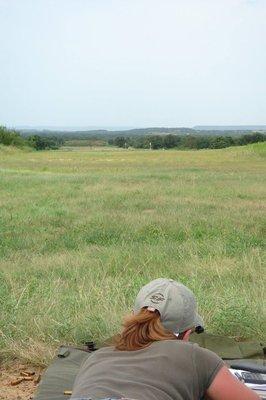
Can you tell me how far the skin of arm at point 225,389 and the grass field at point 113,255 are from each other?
70.7 inches

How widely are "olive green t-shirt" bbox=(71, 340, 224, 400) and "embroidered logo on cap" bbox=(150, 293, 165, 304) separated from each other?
17cm

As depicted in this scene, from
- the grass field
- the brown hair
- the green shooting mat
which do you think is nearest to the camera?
the brown hair

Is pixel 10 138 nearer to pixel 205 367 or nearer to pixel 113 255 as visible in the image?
pixel 113 255

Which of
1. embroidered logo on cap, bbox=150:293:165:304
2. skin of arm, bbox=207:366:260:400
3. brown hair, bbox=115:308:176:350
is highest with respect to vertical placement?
embroidered logo on cap, bbox=150:293:165:304

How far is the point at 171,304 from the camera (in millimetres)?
2625

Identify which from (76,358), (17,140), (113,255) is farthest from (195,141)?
(76,358)

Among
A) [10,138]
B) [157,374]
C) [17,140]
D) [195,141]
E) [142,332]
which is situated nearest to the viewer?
[157,374]

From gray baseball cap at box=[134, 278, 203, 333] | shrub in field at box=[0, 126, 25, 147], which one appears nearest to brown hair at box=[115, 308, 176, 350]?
gray baseball cap at box=[134, 278, 203, 333]

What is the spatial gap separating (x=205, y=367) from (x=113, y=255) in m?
4.90

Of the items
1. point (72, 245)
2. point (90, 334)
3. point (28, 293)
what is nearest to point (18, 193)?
point (72, 245)

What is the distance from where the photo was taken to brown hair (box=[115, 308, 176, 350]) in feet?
8.34

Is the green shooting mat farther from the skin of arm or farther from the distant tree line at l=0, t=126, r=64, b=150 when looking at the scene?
the distant tree line at l=0, t=126, r=64, b=150

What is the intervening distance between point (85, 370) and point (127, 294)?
2346 millimetres

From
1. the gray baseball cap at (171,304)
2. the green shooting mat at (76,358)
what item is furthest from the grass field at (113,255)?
the gray baseball cap at (171,304)
